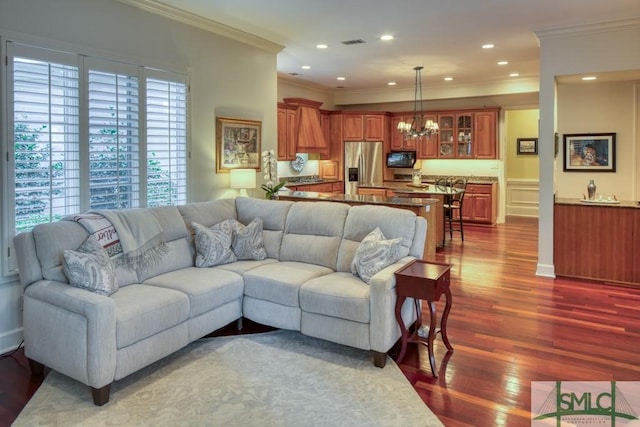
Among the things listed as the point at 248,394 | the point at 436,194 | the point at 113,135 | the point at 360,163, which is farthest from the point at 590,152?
the point at 113,135

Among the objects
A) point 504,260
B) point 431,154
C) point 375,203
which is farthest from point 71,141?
point 431,154

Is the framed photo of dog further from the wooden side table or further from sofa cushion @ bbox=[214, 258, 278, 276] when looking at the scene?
sofa cushion @ bbox=[214, 258, 278, 276]

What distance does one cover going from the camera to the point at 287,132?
28.0 feet

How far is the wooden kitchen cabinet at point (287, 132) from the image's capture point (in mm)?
8344

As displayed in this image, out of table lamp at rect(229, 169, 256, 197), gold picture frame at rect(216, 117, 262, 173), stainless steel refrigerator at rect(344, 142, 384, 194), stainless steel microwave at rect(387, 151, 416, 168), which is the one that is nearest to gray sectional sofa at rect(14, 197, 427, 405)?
table lamp at rect(229, 169, 256, 197)

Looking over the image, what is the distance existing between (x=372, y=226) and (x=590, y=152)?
4.91 metres

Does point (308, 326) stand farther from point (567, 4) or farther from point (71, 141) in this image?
point (567, 4)

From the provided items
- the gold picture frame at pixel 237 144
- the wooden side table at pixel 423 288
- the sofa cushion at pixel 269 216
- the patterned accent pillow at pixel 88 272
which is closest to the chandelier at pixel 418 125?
the gold picture frame at pixel 237 144

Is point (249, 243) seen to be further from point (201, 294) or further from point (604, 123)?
point (604, 123)

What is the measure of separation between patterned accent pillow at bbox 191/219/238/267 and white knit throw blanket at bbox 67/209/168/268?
302mm

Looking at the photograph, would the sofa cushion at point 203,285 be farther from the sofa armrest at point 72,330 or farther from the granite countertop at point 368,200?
the granite countertop at point 368,200

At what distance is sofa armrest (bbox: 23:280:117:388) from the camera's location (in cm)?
263

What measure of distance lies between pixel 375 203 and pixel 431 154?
205 inches

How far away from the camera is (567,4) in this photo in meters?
4.40
